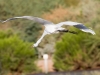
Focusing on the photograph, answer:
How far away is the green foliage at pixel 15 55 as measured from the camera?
37.1ft

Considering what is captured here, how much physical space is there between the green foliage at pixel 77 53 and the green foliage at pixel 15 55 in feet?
3.37

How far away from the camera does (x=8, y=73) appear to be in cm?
1132

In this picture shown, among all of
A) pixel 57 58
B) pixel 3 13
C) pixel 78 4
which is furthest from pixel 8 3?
pixel 57 58

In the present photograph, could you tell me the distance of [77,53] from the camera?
1212 cm

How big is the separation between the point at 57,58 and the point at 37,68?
807 millimetres

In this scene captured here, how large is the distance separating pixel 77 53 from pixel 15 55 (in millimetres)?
2071

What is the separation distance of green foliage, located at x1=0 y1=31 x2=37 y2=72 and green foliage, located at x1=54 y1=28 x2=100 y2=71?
1.03 metres

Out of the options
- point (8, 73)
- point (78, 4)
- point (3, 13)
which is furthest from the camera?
point (78, 4)

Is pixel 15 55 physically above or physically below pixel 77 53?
below

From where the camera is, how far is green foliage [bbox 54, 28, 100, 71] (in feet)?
40.0

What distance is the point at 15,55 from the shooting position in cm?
1151

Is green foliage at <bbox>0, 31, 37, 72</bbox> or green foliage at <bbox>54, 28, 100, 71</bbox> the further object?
green foliage at <bbox>54, 28, 100, 71</bbox>

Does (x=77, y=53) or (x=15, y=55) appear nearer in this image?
(x=15, y=55)

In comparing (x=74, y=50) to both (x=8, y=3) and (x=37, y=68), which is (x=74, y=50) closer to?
(x=37, y=68)
